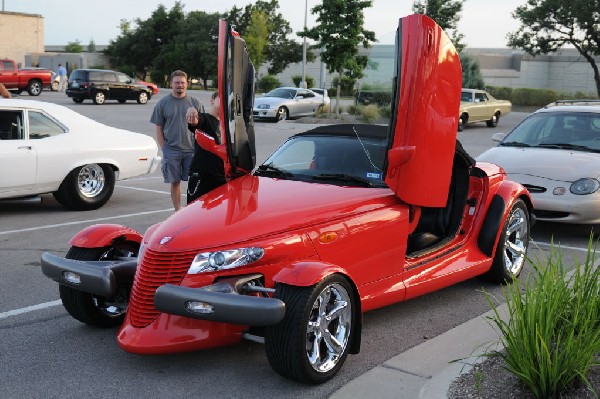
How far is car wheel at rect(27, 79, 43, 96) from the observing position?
41.5m

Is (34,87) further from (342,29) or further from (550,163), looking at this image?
(550,163)

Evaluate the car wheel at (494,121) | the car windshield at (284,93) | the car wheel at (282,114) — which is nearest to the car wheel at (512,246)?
the car wheel at (282,114)

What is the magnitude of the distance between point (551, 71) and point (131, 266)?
5713cm

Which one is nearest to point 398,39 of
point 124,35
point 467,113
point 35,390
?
point 35,390

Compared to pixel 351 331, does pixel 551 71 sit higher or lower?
higher

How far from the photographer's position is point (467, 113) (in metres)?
29.0

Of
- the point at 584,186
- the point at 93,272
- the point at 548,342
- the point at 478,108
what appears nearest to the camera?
the point at 548,342

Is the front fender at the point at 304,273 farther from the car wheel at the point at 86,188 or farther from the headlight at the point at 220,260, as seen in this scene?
the car wheel at the point at 86,188

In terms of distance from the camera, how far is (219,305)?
4.23 m

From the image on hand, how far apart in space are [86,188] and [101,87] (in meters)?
28.0

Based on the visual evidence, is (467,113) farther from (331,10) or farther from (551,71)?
(551,71)

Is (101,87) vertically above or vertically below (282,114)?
above

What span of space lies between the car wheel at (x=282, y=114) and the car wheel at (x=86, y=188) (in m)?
20.3

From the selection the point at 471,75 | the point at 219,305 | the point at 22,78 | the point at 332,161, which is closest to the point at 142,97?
the point at 22,78
